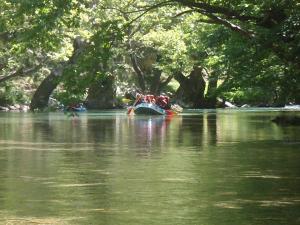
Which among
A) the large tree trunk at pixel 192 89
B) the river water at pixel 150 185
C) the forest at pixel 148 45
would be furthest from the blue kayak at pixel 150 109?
the river water at pixel 150 185

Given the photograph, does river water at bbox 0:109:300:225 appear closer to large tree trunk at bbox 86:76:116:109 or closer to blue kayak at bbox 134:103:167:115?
blue kayak at bbox 134:103:167:115

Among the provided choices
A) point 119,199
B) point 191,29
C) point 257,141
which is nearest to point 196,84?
point 191,29

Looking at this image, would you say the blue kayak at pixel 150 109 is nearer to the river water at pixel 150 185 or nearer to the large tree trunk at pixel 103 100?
the large tree trunk at pixel 103 100

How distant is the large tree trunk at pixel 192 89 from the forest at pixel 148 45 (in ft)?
0.85

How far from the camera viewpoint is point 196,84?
78.9m

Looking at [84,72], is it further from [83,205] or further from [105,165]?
[83,205]

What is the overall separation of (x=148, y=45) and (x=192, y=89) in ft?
40.6

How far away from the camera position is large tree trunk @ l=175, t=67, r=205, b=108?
78.6 meters

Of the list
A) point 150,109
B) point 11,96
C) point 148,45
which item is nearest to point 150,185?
point 150,109

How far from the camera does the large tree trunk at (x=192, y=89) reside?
78.6 m

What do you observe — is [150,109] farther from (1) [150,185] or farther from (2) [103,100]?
(1) [150,185]

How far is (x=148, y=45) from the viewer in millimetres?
68562

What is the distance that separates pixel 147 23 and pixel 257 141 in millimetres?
35000

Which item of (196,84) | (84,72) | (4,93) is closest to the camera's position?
(84,72)
